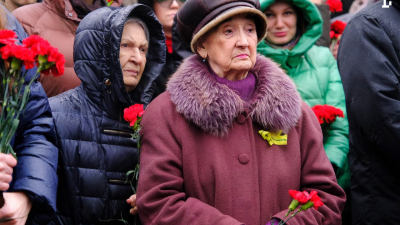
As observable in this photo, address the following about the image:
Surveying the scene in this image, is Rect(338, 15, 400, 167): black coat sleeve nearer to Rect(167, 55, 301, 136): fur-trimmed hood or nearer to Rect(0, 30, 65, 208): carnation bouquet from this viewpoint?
→ Rect(167, 55, 301, 136): fur-trimmed hood

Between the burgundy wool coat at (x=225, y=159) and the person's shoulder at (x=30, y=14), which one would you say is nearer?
the burgundy wool coat at (x=225, y=159)

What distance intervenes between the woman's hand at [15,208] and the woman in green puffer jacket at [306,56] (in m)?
2.13

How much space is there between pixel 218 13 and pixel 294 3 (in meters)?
1.45

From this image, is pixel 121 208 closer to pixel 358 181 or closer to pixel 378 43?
pixel 358 181

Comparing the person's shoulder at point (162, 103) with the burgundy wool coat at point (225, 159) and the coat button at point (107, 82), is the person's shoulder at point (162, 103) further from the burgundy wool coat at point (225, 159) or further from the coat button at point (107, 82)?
the coat button at point (107, 82)

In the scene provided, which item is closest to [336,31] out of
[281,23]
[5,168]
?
[281,23]

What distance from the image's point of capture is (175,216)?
97.0 inches

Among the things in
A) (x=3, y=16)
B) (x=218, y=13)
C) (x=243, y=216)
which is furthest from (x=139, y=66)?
(x=243, y=216)

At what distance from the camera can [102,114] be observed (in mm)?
3010

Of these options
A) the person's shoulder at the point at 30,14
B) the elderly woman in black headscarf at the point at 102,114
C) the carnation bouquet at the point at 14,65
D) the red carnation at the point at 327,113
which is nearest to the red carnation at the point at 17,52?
the carnation bouquet at the point at 14,65

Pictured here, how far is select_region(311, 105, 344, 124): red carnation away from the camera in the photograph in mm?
3512

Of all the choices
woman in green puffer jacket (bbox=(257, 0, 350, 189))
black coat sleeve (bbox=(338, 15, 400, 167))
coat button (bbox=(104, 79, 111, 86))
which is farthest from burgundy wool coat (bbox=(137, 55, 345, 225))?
woman in green puffer jacket (bbox=(257, 0, 350, 189))

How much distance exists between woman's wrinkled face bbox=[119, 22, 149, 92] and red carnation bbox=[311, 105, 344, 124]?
48.8 inches

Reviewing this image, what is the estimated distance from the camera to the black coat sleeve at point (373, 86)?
304 cm
